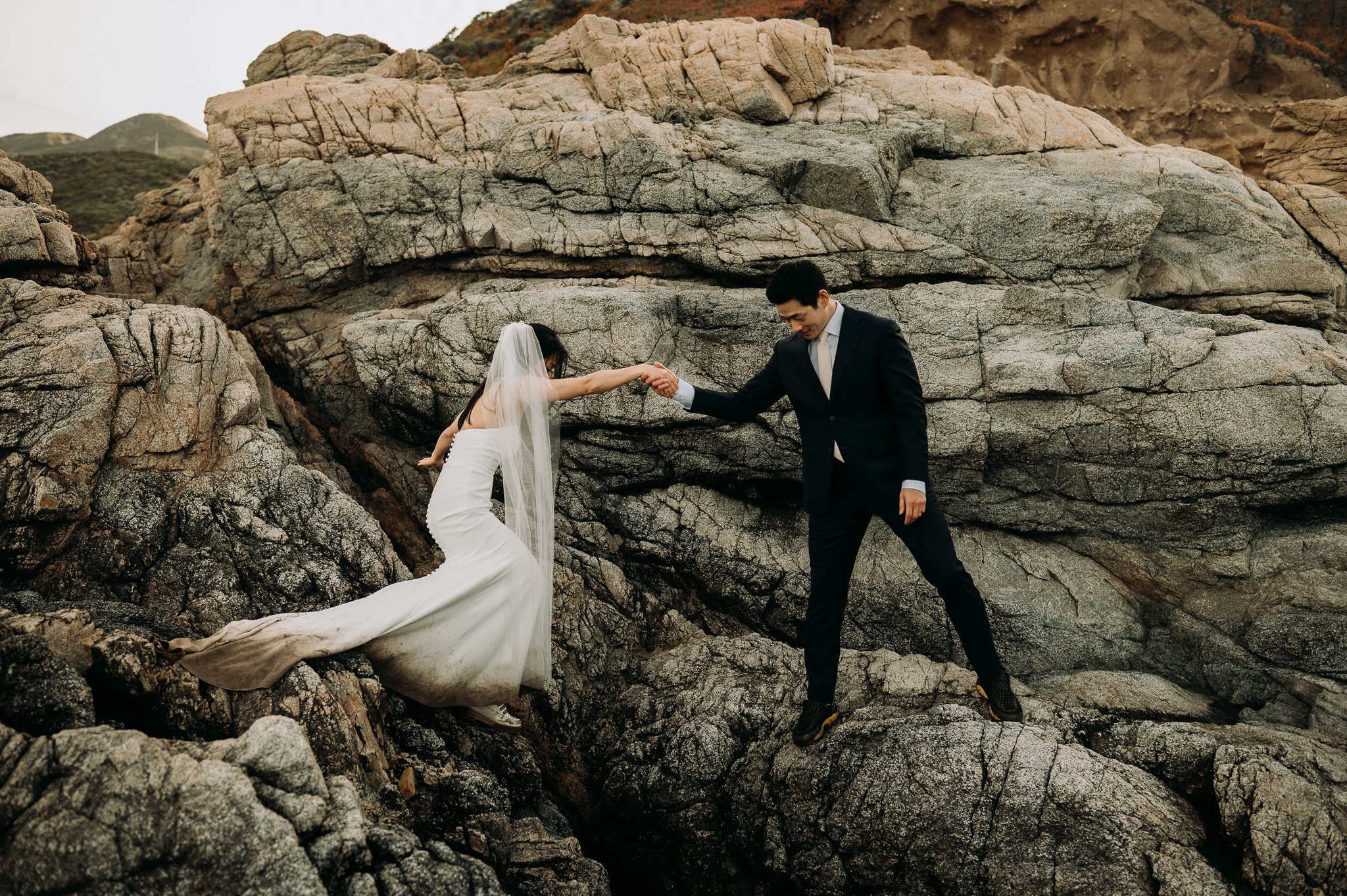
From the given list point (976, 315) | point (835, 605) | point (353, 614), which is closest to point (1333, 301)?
point (976, 315)


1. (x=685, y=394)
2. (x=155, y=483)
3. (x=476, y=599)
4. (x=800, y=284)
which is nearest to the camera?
(x=800, y=284)

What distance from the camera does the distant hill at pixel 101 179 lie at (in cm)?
3231

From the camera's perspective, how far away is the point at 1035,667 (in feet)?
29.0

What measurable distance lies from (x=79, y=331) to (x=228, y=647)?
4.65 m

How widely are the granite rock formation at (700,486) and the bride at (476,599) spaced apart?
12.7 inches

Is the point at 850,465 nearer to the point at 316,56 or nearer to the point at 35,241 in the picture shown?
the point at 35,241

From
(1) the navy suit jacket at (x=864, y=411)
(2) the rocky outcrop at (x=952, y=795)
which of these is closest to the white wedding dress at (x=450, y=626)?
(2) the rocky outcrop at (x=952, y=795)

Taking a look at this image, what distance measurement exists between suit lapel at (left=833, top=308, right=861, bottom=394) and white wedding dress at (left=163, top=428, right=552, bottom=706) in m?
2.96

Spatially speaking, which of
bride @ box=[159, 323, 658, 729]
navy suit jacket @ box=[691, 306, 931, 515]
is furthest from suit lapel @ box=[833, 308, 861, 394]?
bride @ box=[159, 323, 658, 729]

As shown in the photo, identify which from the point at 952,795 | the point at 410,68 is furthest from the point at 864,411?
the point at 410,68

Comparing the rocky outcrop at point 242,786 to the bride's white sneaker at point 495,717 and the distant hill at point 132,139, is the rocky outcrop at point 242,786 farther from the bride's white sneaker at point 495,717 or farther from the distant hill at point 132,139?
the distant hill at point 132,139

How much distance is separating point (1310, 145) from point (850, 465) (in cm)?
1423

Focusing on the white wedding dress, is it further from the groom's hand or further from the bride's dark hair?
the groom's hand

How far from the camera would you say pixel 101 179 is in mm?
38375
